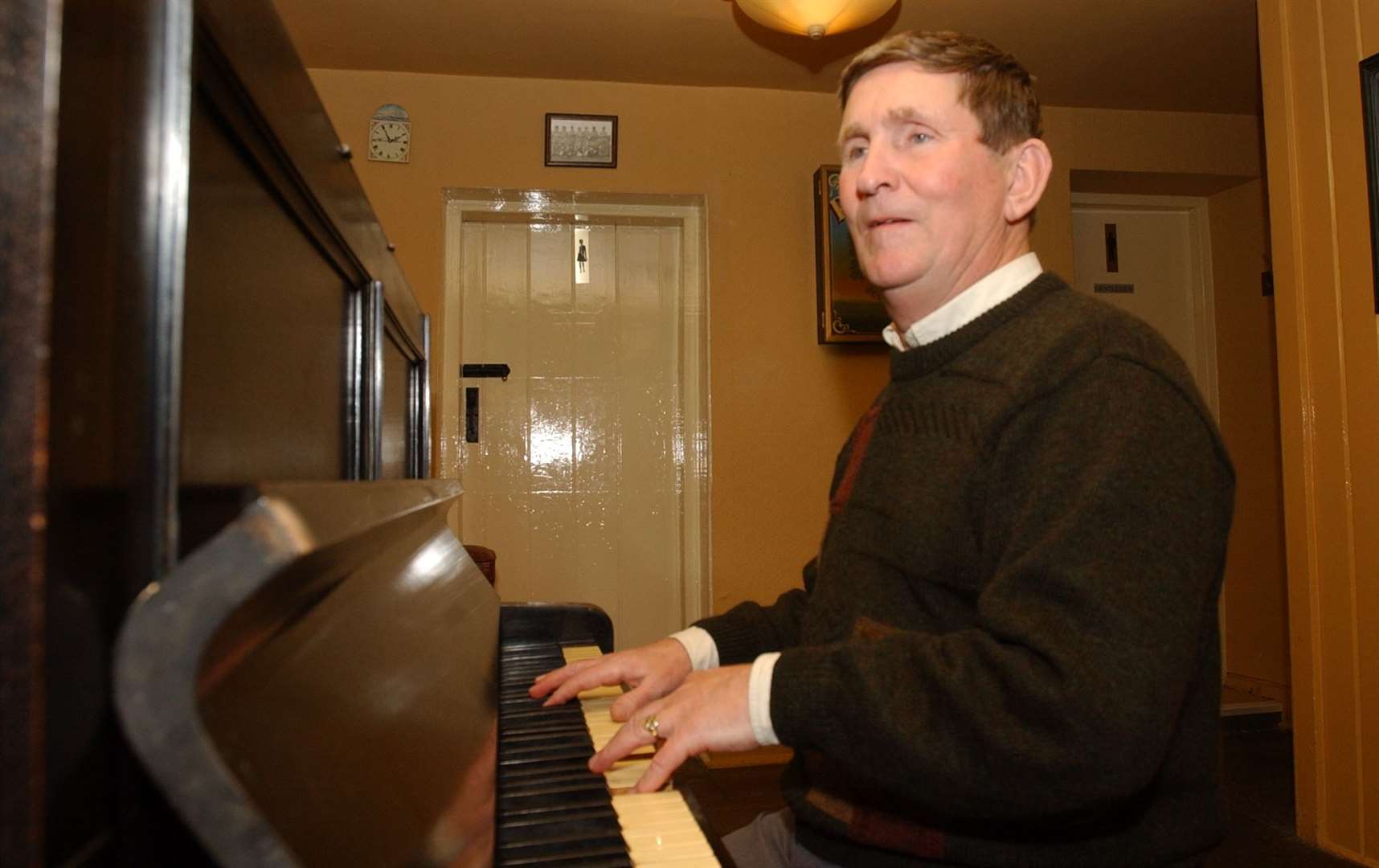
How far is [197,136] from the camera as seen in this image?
1.58ft

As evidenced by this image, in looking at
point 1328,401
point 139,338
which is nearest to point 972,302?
point 139,338

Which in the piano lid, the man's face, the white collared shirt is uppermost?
the man's face

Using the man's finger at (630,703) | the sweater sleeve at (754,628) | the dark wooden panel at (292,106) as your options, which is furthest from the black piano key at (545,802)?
the dark wooden panel at (292,106)

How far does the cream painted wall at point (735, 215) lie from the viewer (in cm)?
355

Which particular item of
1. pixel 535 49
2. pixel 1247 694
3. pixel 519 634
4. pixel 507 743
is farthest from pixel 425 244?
pixel 1247 694

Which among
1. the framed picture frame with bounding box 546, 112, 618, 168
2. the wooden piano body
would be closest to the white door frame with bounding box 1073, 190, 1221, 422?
the framed picture frame with bounding box 546, 112, 618, 168

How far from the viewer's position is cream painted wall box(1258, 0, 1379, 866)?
241cm

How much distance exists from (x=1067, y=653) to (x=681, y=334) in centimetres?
308

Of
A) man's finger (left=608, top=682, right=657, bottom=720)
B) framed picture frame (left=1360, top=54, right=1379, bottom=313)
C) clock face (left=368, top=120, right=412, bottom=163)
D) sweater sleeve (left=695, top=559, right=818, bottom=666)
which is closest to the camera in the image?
man's finger (left=608, top=682, right=657, bottom=720)

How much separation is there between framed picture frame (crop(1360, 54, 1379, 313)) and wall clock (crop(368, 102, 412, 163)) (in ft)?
9.63

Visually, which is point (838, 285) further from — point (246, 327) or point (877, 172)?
point (246, 327)

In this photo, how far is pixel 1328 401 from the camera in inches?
99.7

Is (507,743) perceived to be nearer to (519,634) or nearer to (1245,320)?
(519,634)

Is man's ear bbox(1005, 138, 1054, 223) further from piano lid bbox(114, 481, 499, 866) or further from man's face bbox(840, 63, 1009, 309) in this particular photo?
piano lid bbox(114, 481, 499, 866)
